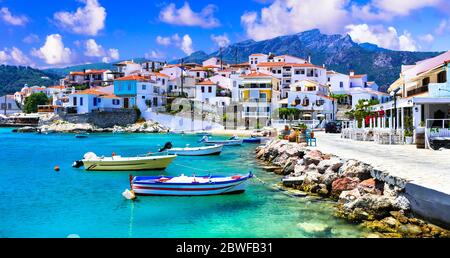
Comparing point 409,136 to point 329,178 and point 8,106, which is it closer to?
point 329,178

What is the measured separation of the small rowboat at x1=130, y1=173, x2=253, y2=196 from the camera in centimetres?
1978

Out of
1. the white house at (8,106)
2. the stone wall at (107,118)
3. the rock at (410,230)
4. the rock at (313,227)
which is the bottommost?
the rock at (313,227)

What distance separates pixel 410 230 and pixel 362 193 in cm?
350

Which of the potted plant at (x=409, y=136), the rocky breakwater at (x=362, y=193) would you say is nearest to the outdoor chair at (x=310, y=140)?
the potted plant at (x=409, y=136)

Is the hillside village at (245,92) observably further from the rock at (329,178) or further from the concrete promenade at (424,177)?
the rock at (329,178)

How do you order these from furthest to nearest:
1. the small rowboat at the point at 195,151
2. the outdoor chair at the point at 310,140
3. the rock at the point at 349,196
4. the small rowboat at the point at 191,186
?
1. the small rowboat at the point at 195,151
2. the outdoor chair at the point at 310,140
3. the small rowboat at the point at 191,186
4. the rock at the point at 349,196

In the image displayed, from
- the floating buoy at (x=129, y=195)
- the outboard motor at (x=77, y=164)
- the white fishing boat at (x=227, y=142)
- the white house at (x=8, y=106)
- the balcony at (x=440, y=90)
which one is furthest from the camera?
the white house at (x=8, y=106)

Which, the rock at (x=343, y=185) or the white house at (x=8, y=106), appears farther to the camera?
the white house at (x=8, y=106)

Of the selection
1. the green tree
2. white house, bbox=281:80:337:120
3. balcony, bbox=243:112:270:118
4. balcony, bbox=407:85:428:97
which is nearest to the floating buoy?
balcony, bbox=407:85:428:97

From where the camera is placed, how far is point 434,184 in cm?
1268

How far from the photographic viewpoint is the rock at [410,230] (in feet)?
39.9

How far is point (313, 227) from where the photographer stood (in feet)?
45.7
